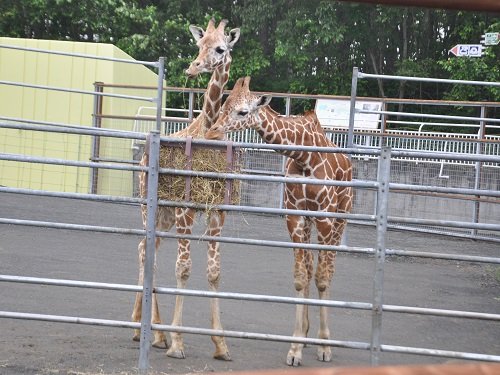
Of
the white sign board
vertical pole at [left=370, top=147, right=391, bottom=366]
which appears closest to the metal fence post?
vertical pole at [left=370, top=147, right=391, bottom=366]

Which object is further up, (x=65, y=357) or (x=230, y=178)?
(x=230, y=178)

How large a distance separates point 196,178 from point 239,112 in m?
0.88

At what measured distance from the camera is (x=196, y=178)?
17.2ft

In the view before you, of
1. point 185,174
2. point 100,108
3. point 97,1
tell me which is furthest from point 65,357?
point 97,1

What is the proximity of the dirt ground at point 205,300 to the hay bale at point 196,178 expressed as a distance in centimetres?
101

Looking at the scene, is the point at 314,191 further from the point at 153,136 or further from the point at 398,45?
the point at 398,45

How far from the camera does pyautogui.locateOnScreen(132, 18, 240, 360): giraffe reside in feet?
18.4

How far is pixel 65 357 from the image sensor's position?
5.23 m

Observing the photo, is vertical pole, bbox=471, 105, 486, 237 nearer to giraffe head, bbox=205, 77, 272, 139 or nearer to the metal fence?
giraffe head, bbox=205, 77, 272, 139

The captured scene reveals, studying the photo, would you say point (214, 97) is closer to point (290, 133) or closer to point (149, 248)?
point (290, 133)

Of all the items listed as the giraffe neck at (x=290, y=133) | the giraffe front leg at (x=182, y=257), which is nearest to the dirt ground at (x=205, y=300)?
the giraffe front leg at (x=182, y=257)

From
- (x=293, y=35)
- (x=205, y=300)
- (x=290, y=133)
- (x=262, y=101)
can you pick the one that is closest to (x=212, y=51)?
(x=262, y=101)

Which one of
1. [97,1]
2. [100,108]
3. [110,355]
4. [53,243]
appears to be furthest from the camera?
[97,1]

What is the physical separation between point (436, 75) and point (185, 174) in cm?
1937
